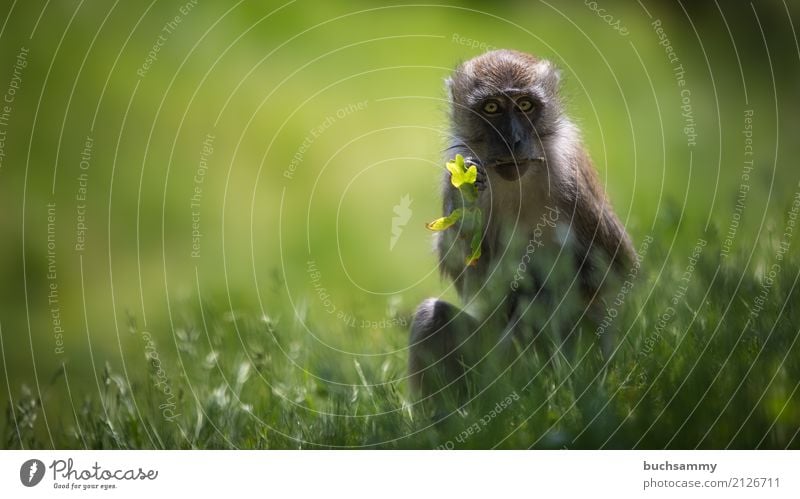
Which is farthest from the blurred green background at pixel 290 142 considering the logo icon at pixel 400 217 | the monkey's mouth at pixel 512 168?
the monkey's mouth at pixel 512 168

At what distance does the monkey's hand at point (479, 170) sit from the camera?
6301 mm

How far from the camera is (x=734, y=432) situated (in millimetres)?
4945

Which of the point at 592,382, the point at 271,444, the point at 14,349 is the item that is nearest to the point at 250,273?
the point at 14,349

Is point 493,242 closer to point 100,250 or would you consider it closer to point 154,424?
point 154,424

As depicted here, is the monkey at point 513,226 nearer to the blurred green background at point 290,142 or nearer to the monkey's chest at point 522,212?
the monkey's chest at point 522,212

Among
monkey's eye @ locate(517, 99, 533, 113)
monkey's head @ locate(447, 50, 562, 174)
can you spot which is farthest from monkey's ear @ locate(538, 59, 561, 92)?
monkey's eye @ locate(517, 99, 533, 113)

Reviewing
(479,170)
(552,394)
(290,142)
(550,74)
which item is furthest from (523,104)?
(290,142)

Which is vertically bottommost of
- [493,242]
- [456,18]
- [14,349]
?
[14,349]

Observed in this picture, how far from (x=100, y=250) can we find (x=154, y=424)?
404 centimetres

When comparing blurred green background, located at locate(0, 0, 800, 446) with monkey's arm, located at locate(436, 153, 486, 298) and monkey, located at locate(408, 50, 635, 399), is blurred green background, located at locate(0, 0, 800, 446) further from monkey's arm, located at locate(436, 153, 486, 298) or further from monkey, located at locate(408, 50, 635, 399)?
monkey, located at locate(408, 50, 635, 399)

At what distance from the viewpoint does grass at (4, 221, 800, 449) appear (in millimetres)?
5016

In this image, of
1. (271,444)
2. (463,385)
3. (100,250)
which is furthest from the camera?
(100,250)

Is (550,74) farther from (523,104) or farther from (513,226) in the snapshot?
(513,226)
